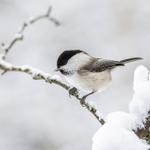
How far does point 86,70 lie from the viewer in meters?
2.23

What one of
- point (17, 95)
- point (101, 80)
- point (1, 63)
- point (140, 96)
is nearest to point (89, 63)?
point (101, 80)

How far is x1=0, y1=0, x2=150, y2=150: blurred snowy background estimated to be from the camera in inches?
235

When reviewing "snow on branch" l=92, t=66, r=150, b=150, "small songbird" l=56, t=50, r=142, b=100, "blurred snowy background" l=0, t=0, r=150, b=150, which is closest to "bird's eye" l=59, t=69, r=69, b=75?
"small songbird" l=56, t=50, r=142, b=100

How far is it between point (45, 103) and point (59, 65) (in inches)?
177

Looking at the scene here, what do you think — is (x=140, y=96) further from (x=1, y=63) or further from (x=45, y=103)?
(x=45, y=103)

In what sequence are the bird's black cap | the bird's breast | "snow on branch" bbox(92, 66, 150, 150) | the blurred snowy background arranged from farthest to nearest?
the blurred snowy background
the bird's breast
the bird's black cap
"snow on branch" bbox(92, 66, 150, 150)

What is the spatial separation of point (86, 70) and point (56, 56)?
5059 mm

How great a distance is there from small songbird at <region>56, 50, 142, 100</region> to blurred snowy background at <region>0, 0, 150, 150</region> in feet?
10.6

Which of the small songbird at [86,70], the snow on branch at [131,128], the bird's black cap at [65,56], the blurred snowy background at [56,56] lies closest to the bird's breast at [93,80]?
the small songbird at [86,70]

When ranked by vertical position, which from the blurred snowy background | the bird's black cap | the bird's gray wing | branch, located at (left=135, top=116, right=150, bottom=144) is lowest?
branch, located at (left=135, top=116, right=150, bottom=144)

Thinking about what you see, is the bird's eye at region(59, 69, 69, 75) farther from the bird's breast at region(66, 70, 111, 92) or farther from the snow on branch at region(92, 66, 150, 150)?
the snow on branch at region(92, 66, 150, 150)

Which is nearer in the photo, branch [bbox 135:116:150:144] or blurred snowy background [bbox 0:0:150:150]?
branch [bbox 135:116:150:144]

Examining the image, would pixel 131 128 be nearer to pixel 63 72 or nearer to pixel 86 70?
pixel 63 72

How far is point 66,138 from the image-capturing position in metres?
5.88
